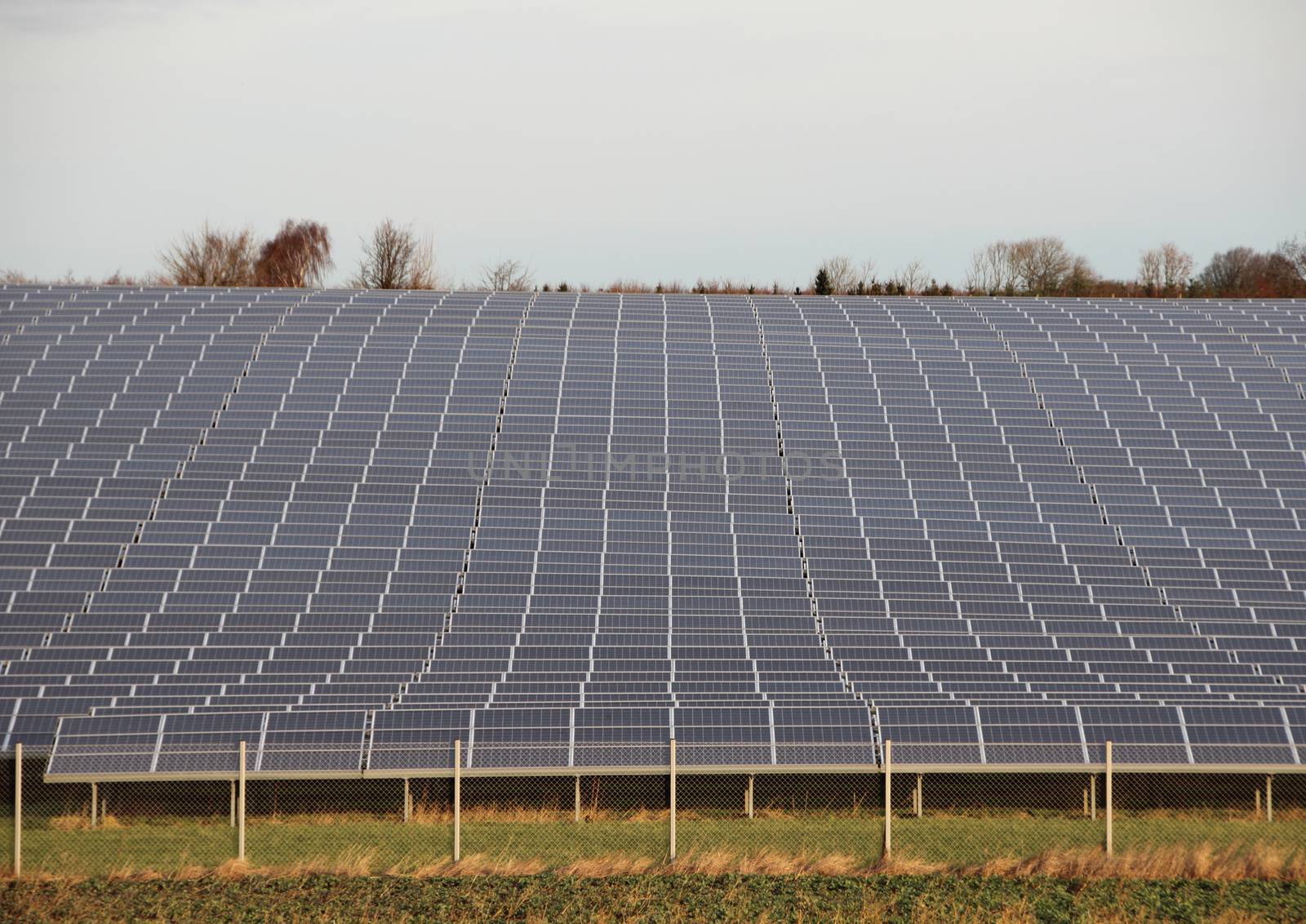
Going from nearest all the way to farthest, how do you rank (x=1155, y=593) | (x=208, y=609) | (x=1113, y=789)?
(x=1113, y=789), (x=208, y=609), (x=1155, y=593)

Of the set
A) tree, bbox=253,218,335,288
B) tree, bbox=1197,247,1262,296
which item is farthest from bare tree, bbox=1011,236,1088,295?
tree, bbox=253,218,335,288

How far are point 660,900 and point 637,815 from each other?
17.9 ft

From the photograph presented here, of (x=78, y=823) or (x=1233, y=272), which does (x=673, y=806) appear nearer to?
(x=78, y=823)

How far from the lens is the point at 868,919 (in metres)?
19.1

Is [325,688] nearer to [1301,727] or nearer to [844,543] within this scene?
[844,543]

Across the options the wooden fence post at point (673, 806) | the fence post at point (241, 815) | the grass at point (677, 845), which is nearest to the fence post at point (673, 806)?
the wooden fence post at point (673, 806)

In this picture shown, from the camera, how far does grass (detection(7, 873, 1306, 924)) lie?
19094 millimetres

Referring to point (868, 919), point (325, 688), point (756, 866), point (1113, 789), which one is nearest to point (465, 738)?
point (325, 688)

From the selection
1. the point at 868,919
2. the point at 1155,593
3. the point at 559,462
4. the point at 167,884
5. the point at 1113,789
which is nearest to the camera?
the point at 868,919

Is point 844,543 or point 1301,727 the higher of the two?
point 844,543

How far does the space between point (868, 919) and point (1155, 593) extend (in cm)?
1712

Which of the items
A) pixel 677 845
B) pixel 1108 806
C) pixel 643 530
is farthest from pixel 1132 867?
pixel 643 530

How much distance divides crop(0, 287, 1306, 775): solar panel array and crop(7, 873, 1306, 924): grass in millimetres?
3892

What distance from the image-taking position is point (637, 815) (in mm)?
25266
